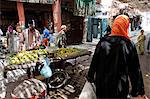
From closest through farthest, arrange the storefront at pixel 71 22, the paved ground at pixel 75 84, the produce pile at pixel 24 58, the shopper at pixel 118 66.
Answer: the shopper at pixel 118 66 → the produce pile at pixel 24 58 → the paved ground at pixel 75 84 → the storefront at pixel 71 22

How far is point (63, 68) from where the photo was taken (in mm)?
10133

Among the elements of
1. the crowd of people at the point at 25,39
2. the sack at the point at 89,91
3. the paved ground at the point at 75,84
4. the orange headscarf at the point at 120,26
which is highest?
the orange headscarf at the point at 120,26

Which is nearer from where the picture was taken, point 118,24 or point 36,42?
point 118,24

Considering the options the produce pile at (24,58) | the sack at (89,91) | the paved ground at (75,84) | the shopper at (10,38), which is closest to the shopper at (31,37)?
the shopper at (10,38)

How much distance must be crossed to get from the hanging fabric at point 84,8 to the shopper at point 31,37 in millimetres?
5276

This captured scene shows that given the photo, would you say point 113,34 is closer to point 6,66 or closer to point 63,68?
point 6,66

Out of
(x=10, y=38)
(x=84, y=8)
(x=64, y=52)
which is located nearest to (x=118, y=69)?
(x=64, y=52)

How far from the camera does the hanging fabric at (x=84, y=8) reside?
21.2 meters

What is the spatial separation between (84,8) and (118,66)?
18548mm

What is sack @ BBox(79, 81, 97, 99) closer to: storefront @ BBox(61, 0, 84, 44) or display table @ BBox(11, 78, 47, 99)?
display table @ BBox(11, 78, 47, 99)

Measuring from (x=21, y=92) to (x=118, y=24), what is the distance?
3.11 meters

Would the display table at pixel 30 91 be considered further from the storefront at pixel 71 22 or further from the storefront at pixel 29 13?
the storefront at pixel 71 22

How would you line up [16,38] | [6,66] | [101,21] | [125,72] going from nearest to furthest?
[125,72]
[6,66]
[16,38]
[101,21]

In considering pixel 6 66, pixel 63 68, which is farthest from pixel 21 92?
pixel 63 68
